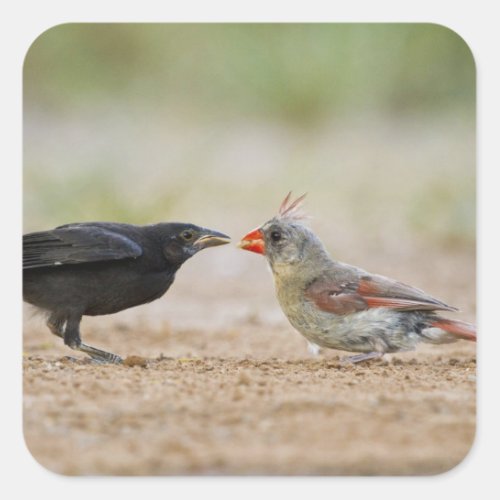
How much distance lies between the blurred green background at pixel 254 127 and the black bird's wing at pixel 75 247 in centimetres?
71

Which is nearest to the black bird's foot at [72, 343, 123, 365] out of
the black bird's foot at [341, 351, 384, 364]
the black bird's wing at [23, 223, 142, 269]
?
the black bird's wing at [23, 223, 142, 269]

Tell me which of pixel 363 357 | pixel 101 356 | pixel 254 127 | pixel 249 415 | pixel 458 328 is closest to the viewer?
pixel 249 415

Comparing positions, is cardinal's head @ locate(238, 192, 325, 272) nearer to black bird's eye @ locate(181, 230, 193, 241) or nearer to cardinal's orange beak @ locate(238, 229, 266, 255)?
cardinal's orange beak @ locate(238, 229, 266, 255)

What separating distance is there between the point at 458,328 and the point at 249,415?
1451 mm

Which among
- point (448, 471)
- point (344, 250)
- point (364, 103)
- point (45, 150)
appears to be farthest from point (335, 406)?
point (344, 250)

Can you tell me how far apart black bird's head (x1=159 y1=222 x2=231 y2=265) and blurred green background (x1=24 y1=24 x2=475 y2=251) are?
98 cm

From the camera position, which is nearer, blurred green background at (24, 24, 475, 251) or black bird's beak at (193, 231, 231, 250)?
black bird's beak at (193, 231, 231, 250)

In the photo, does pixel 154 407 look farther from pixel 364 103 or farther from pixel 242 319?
pixel 364 103

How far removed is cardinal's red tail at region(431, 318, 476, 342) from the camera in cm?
484

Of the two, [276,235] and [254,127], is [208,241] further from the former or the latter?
[254,127]

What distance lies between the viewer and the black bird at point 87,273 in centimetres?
495

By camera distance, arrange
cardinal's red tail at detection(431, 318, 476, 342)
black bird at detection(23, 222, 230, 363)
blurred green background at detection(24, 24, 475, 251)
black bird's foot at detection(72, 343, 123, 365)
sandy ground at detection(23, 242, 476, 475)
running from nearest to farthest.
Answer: sandy ground at detection(23, 242, 476, 475) → cardinal's red tail at detection(431, 318, 476, 342) → black bird at detection(23, 222, 230, 363) → black bird's foot at detection(72, 343, 123, 365) → blurred green background at detection(24, 24, 475, 251)

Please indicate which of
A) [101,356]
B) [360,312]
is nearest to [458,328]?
[360,312]

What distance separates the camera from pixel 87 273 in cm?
502
